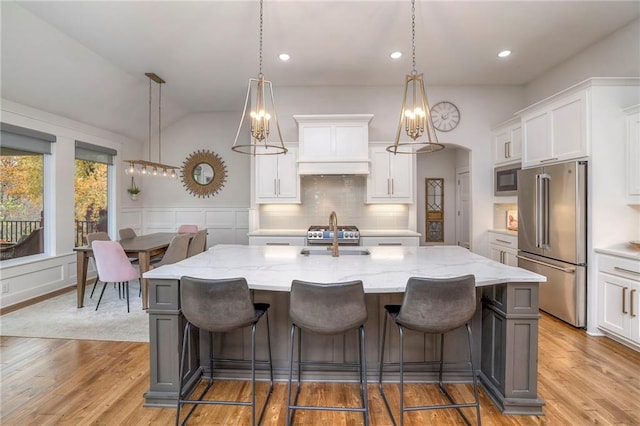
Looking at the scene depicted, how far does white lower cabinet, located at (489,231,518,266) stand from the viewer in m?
4.16

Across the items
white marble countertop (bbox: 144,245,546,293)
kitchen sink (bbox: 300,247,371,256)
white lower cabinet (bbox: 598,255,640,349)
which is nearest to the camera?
white marble countertop (bbox: 144,245,546,293)

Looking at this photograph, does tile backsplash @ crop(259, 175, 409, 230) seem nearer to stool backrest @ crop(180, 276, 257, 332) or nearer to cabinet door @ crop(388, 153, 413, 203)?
cabinet door @ crop(388, 153, 413, 203)

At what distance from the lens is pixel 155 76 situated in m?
4.48

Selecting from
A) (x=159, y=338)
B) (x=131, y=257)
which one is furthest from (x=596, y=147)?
(x=131, y=257)

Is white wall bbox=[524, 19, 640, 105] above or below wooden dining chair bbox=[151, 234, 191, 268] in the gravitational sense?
above

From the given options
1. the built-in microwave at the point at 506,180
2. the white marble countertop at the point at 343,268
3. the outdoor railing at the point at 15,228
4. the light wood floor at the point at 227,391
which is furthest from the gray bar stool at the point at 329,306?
the outdoor railing at the point at 15,228

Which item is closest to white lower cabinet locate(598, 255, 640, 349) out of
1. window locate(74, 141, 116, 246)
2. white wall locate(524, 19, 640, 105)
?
white wall locate(524, 19, 640, 105)

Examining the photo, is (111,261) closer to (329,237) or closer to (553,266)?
(329,237)

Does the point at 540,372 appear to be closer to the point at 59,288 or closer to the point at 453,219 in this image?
the point at 453,219

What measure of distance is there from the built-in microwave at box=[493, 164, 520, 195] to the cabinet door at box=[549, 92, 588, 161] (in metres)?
0.78

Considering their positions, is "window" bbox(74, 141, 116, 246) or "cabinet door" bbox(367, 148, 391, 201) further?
"window" bbox(74, 141, 116, 246)

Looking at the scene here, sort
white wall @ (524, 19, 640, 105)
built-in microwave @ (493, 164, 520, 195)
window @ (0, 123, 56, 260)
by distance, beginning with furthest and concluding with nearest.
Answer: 1. built-in microwave @ (493, 164, 520, 195)
2. window @ (0, 123, 56, 260)
3. white wall @ (524, 19, 640, 105)

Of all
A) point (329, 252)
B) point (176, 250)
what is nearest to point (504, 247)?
point (329, 252)

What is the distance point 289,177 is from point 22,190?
3.60 meters
